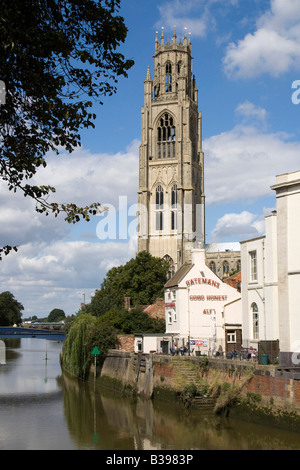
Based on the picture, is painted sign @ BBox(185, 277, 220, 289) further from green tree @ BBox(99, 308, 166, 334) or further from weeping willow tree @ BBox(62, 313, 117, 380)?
weeping willow tree @ BBox(62, 313, 117, 380)

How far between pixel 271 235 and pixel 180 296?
630 inches

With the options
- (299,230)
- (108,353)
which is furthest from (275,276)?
(108,353)

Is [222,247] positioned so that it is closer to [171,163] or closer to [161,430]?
[171,163]

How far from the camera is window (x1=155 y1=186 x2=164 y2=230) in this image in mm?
109250

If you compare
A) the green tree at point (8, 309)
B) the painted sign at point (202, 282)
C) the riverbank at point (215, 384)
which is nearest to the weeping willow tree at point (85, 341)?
the riverbank at point (215, 384)

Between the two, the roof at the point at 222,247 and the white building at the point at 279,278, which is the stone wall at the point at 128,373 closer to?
the white building at the point at 279,278

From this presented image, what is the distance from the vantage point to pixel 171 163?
11150cm

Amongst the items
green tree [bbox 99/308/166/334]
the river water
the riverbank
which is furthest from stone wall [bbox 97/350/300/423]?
green tree [bbox 99/308/166/334]

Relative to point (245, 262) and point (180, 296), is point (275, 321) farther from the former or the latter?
point (180, 296)

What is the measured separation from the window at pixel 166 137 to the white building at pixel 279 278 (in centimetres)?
7974

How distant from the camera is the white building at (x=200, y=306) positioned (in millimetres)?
46406

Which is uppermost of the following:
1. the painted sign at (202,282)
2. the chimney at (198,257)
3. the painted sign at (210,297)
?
the chimney at (198,257)

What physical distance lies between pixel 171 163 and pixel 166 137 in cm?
704

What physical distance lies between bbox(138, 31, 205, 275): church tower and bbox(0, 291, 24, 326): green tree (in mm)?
52338
